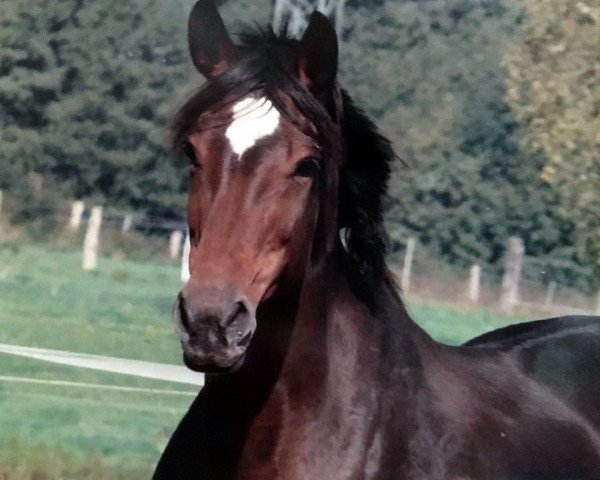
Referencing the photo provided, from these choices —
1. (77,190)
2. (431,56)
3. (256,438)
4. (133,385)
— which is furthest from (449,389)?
(431,56)

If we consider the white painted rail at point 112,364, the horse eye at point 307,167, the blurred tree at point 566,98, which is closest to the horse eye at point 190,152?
the horse eye at point 307,167

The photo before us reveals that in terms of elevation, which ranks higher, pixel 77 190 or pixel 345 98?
pixel 345 98

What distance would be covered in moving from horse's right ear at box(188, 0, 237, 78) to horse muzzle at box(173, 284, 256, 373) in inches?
32.4

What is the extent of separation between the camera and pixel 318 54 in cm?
283

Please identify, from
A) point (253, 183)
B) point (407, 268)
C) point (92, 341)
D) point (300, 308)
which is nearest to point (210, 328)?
point (253, 183)

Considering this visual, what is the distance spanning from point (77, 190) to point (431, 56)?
298cm

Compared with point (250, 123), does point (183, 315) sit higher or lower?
lower

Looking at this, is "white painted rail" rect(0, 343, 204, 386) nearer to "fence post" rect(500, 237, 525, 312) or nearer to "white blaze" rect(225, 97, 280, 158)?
"fence post" rect(500, 237, 525, 312)

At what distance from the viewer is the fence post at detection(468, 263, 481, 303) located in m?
8.22

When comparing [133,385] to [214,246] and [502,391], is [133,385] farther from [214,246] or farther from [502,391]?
[214,246]

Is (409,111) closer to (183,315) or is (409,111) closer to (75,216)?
(75,216)

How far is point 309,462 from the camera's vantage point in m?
2.73

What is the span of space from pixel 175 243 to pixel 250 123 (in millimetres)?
5552

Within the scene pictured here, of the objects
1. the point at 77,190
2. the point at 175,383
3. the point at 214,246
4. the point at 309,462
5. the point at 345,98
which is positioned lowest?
the point at 175,383
